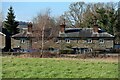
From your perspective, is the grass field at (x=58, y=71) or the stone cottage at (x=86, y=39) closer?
the grass field at (x=58, y=71)

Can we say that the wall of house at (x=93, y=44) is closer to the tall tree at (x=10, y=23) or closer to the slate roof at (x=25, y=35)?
the slate roof at (x=25, y=35)

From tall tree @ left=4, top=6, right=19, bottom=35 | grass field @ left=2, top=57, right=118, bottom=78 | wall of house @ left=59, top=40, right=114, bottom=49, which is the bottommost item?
grass field @ left=2, top=57, right=118, bottom=78

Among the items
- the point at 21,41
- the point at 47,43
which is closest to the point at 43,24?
the point at 47,43

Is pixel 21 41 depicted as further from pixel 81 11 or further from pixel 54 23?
pixel 81 11

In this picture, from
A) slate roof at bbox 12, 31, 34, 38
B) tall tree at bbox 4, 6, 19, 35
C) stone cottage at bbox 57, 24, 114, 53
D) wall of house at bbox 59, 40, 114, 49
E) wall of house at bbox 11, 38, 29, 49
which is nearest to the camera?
slate roof at bbox 12, 31, 34, 38

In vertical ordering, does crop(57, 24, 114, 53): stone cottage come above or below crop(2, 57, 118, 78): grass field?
above

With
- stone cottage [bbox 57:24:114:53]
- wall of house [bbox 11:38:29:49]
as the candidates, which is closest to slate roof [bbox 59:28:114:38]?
stone cottage [bbox 57:24:114:53]

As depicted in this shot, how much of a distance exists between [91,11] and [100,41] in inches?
341

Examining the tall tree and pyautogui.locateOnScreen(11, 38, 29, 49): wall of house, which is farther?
the tall tree

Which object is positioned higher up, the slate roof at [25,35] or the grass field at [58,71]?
the slate roof at [25,35]

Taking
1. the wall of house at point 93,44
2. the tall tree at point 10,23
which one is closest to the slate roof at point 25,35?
the tall tree at point 10,23

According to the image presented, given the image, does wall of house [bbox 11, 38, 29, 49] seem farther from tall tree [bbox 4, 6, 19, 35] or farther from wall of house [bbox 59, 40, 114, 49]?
wall of house [bbox 59, 40, 114, 49]

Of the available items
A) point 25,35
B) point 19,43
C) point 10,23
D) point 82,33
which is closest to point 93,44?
point 82,33

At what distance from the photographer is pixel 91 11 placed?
48719mm
